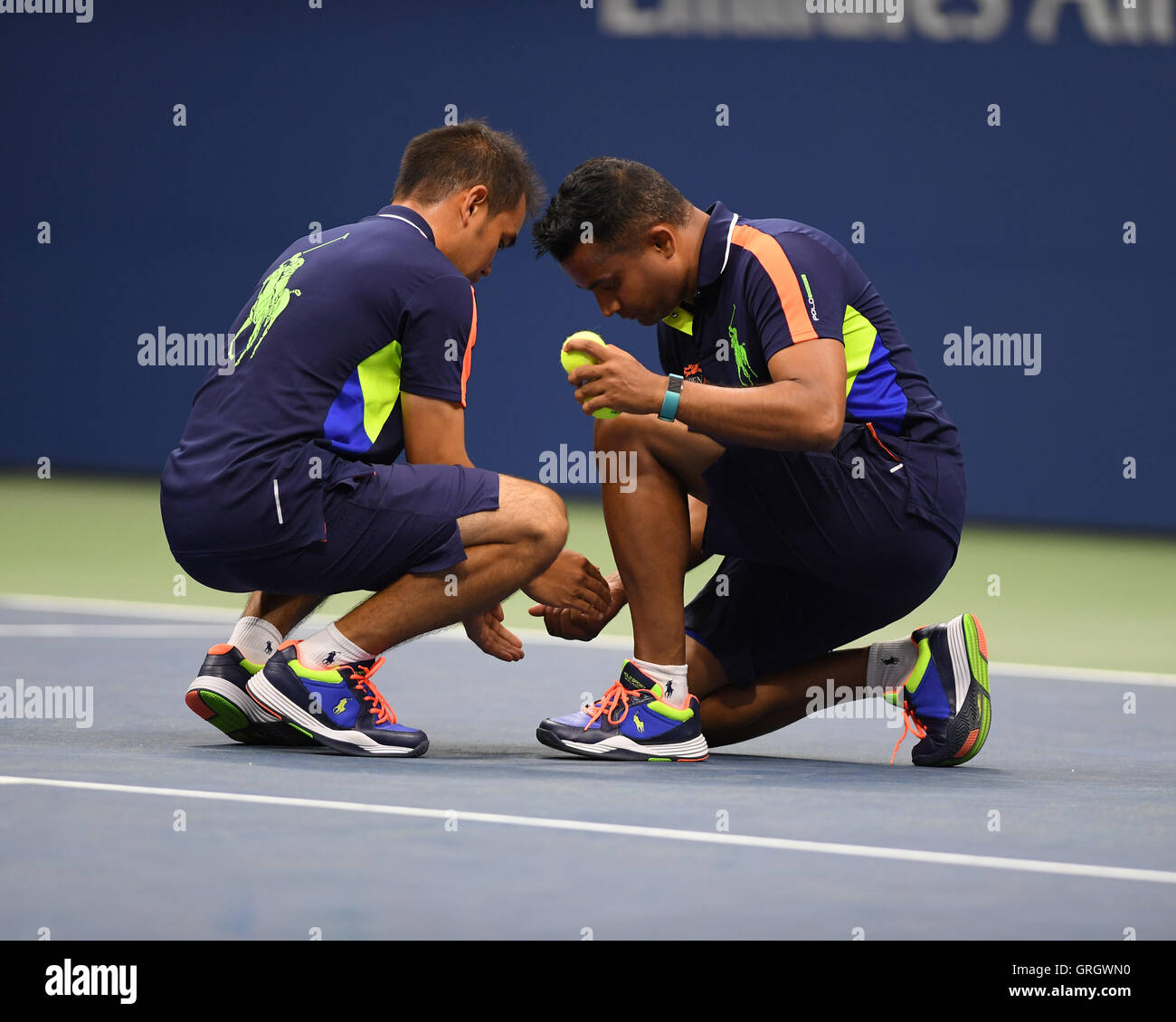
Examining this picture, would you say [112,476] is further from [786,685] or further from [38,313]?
A: [786,685]

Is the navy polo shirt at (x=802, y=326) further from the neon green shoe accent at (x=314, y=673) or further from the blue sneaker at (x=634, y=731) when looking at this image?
the neon green shoe accent at (x=314, y=673)

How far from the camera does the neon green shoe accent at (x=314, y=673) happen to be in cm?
396

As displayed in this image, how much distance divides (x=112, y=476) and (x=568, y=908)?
10.7 m

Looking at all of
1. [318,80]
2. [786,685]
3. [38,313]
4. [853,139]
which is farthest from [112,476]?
[786,685]

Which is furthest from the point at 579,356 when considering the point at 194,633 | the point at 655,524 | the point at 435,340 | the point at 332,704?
the point at 194,633

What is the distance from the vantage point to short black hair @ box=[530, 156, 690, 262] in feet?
13.4

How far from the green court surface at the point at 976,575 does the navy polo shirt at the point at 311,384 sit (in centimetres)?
248

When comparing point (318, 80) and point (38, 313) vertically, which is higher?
point (318, 80)

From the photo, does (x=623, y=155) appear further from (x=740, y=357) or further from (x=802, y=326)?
(x=802, y=326)

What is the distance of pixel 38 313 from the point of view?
42.2ft

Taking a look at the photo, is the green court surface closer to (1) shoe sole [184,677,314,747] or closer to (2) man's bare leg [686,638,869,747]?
(2) man's bare leg [686,638,869,747]

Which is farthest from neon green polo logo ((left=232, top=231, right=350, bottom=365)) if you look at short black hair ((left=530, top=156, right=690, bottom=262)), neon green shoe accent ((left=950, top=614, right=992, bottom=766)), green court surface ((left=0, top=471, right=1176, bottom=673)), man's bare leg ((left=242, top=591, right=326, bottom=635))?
green court surface ((left=0, top=471, right=1176, bottom=673))

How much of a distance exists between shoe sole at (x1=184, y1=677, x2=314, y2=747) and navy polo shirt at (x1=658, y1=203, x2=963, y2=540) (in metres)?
1.25

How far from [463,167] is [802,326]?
0.95 m
